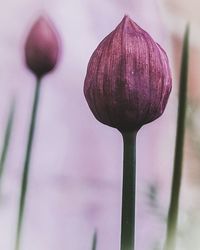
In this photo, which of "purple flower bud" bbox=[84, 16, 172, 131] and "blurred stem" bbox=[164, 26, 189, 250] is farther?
"blurred stem" bbox=[164, 26, 189, 250]

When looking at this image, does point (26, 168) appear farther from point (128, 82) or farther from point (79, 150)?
point (128, 82)

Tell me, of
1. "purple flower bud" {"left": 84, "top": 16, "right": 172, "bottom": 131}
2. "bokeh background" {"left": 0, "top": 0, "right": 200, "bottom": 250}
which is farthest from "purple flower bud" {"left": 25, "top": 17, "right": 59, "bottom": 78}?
"purple flower bud" {"left": 84, "top": 16, "right": 172, "bottom": 131}

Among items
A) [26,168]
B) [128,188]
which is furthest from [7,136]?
[128,188]

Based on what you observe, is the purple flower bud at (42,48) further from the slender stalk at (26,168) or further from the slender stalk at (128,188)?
the slender stalk at (128,188)

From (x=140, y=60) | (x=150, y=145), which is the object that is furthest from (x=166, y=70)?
(x=150, y=145)

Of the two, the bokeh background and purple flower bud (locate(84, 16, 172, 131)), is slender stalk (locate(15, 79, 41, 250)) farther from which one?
purple flower bud (locate(84, 16, 172, 131))
